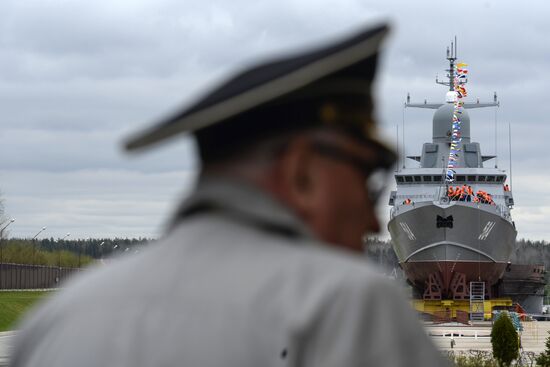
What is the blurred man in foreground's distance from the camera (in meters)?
2.16

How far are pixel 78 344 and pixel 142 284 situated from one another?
0.55 feet

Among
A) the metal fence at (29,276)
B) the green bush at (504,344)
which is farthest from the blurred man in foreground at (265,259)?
the metal fence at (29,276)

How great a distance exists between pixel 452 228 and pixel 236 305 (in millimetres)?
73235

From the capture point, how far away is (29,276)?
114125mm

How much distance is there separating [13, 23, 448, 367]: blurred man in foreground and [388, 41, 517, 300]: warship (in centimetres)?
7217

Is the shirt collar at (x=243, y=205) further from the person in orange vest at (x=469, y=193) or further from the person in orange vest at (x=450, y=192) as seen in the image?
the person in orange vest at (x=469, y=193)

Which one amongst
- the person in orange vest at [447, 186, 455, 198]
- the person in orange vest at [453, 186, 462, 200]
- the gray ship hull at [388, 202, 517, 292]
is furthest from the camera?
the person in orange vest at [453, 186, 462, 200]

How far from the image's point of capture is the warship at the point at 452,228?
245ft

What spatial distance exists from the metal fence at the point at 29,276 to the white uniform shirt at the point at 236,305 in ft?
300

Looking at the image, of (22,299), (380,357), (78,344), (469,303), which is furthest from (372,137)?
(22,299)

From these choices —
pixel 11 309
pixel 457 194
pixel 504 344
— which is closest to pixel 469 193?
pixel 457 194

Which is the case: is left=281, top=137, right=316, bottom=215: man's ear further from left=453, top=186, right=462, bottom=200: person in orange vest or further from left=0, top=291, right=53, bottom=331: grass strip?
left=453, top=186, right=462, bottom=200: person in orange vest

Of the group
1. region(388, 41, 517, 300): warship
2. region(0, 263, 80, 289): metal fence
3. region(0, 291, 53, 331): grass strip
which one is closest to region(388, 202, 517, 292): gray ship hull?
region(388, 41, 517, 300): warship

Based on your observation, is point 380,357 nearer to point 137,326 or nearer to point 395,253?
point 137,326
